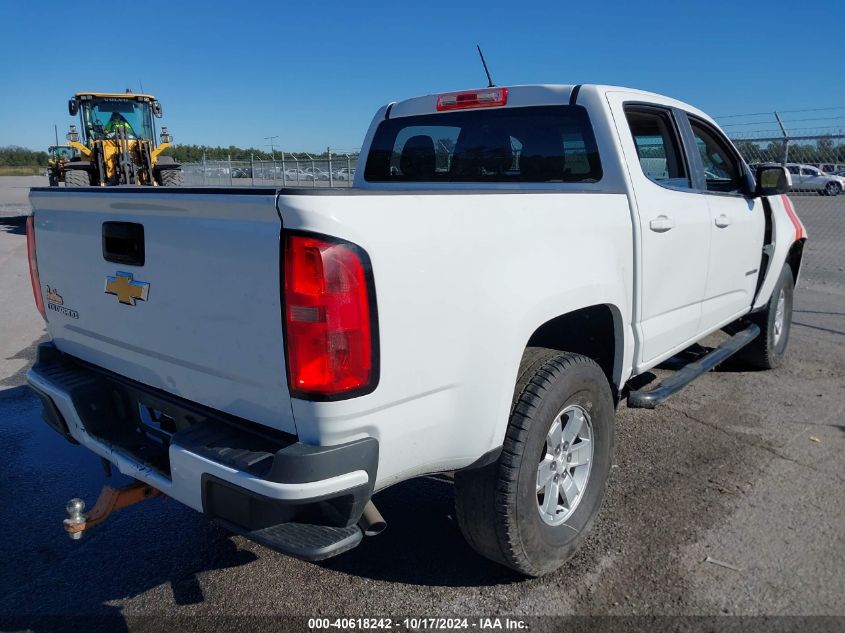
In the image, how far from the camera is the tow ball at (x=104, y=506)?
250cm

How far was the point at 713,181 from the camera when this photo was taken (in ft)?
15.8

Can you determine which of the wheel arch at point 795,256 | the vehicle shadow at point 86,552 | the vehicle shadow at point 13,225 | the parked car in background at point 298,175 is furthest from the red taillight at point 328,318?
the parked car in background at point 298,175

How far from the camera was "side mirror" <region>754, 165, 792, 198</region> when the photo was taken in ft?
14.7

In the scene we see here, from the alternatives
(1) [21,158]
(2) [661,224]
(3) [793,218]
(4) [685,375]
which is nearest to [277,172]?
(3) [793,218]

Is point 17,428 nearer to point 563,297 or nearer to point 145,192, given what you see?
point 145,192

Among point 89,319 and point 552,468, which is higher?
point 89,319

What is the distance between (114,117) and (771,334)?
16.4m

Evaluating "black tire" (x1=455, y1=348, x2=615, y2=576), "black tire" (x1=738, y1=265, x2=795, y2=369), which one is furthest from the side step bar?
"black tire" (x1=455, y1=348, x2=615, y2=576)

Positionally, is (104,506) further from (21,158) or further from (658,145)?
(21,158)

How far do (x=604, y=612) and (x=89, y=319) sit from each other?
2.43 metres

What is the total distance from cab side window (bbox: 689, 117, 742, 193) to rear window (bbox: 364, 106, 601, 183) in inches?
50.8

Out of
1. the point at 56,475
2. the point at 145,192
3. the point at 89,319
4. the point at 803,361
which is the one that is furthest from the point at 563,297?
the point at 803,361

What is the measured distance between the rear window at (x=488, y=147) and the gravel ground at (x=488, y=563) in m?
1.79

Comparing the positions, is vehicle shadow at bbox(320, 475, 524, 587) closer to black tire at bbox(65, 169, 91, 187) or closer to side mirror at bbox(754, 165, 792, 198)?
side mirror at bbox(754, 165, 792, 198)
